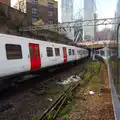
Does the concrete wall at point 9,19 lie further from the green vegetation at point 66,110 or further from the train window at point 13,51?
the green vegetation at point 66,110

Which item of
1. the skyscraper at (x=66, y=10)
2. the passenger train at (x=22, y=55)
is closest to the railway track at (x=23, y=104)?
the passenger train at (x=22, y=55)

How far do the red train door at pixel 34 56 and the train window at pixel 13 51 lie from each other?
1313mm

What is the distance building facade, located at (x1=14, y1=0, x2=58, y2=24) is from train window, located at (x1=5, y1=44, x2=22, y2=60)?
2474 inches

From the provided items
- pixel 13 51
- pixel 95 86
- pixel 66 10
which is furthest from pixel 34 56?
pixel 66 10

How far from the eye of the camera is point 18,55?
10047mm

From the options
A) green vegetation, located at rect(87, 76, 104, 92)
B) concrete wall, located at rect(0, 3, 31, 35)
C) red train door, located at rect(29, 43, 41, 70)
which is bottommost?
green vegetation, located at rect(87, 76, 104, 92)

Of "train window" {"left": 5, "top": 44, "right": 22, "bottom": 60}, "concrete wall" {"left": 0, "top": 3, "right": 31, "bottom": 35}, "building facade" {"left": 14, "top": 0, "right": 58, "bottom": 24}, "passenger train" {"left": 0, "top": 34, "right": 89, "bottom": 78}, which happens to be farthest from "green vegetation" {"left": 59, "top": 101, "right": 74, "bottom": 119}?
"building facade" {"left": 14, "top": 0, "right": 58, "bottom": 24}

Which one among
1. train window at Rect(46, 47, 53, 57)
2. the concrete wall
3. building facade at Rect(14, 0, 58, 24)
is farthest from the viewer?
building facade at Rect(14, 0, 58, 24)

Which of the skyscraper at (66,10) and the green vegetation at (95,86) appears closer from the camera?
the green vegetation at (95,86)

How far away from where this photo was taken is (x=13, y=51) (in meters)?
9.59

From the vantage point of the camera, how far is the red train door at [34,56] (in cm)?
1150

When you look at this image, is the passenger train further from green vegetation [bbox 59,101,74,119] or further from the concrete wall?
the concrete wall

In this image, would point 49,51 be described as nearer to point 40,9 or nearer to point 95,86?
point 95,86

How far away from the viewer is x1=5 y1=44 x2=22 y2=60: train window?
360 inches
